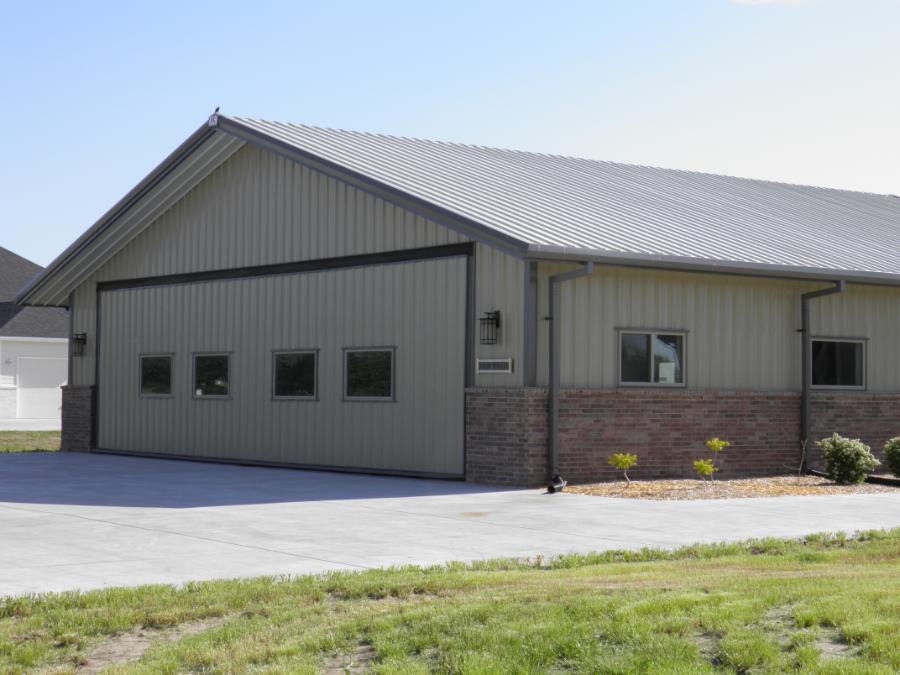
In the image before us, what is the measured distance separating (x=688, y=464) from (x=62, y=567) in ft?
39.7

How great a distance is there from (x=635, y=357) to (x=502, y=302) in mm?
2364

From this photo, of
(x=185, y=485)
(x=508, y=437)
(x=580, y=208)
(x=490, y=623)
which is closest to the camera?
(x=490, y=623)

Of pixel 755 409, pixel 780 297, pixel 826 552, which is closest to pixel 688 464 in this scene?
pixel 755 409

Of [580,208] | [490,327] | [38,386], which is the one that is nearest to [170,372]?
[490,327]

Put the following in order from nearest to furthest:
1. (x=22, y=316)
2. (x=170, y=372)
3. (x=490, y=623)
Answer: (x=490, y=623) → (x=170, y=372) → (x=22, y=316)

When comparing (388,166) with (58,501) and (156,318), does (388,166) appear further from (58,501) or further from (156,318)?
(58,501)

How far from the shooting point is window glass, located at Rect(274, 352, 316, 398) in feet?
75.8

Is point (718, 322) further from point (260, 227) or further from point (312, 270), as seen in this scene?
point (260, 227)

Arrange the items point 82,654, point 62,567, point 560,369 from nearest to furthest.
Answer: point 82,654 → point 62,567 → point 560,369

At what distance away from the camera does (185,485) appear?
19344mm

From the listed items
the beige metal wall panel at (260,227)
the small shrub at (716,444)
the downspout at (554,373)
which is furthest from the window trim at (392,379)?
the small shrub at (716,444)

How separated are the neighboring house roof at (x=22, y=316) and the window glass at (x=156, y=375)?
20.5 m

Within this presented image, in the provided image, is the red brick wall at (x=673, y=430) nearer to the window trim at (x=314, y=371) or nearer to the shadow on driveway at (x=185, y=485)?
the shadow on driveway at (x=185, y=485)

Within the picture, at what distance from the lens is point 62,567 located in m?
10.7
